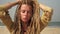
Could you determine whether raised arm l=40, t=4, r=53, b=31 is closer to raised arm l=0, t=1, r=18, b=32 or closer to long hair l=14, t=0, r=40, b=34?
long hair l=14, t=0, r=40, b=34

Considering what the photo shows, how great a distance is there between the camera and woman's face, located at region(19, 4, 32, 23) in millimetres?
702

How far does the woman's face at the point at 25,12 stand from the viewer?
702mm

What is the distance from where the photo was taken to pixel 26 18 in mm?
705

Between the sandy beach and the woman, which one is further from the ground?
the woman

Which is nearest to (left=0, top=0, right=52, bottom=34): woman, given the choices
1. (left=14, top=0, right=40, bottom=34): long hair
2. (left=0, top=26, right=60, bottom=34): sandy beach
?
(left=14, top=0, right=40, bottom=34): long hair

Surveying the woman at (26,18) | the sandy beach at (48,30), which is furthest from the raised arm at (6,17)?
the sandy beach at (48,30)

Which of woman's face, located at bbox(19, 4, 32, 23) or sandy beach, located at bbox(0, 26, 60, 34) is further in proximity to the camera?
sandy beach, located at bbox(0, 26, 60, 34)

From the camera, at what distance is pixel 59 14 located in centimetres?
126

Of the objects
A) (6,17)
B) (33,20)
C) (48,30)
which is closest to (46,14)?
(33,20)

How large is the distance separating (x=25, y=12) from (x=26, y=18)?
3cm

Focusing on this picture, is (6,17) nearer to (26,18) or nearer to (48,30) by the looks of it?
(26,18)

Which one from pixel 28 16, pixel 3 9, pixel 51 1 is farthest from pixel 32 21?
pixel 51 1

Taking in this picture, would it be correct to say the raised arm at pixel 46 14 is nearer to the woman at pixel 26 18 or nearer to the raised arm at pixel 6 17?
the woman at pixel 26 18

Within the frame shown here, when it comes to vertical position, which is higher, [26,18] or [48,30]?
[26,18]
